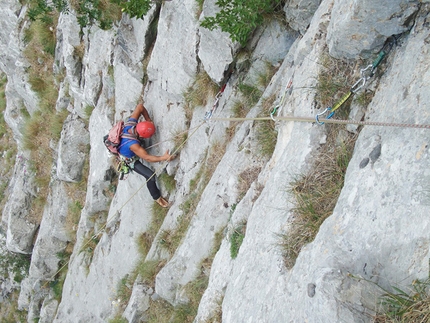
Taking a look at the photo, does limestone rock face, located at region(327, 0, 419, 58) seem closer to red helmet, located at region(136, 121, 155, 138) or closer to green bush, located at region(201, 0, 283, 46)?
green bush, located at region(201, 0, 283, 46)

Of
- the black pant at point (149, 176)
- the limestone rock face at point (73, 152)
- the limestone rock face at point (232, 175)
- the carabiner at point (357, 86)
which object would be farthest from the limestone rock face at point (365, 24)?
the limestone rock face at point (73, 152)

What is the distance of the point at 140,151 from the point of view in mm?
7758

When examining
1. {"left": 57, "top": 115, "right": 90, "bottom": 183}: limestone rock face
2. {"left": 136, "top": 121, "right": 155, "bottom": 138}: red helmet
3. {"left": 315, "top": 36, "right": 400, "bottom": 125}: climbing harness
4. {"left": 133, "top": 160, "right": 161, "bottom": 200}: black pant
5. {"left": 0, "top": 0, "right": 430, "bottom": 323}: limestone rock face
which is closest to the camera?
{"left": 0, "top": 0, "right": 430, "bottom": 323}: limestone rock face

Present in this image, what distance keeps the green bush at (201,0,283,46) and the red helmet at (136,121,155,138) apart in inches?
107

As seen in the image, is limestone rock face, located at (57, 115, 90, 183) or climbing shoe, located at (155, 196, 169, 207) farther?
limestone rock face, located at (57, 115, 90, 183)

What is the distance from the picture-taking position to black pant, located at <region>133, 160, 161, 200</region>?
7.82 metres

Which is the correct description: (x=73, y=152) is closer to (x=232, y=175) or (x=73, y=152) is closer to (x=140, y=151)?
(x=140, y=151)

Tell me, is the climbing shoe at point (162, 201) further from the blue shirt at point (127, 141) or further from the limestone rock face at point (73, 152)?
the limestone rock face at point (73, 152)

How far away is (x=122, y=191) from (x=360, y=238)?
6540 millimetres

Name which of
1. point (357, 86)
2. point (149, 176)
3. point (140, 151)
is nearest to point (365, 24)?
point (357, 86)

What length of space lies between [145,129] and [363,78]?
462 cm

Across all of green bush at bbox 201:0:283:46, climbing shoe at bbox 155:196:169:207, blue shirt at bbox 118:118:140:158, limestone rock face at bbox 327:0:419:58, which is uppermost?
green bush at bbox 201:0:283:46

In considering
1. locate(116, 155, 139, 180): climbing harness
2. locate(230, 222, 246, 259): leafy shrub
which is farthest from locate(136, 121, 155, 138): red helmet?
A: locate(230, 222, 246, 259): leafy shrub

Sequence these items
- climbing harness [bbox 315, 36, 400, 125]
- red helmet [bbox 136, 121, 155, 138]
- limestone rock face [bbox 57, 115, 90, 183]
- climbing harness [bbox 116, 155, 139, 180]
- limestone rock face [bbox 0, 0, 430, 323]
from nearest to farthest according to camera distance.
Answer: limestone rock face [bbox 0, 0, 430, 323] → climbing harness [bbox 315, 36, 400, 125] → red helmet [bbox 136, 121, 155, 138] → climbing harness [bbox 116, 155, 139, 180] → limestone rock face [bbox 57, 115, 90, 183]
